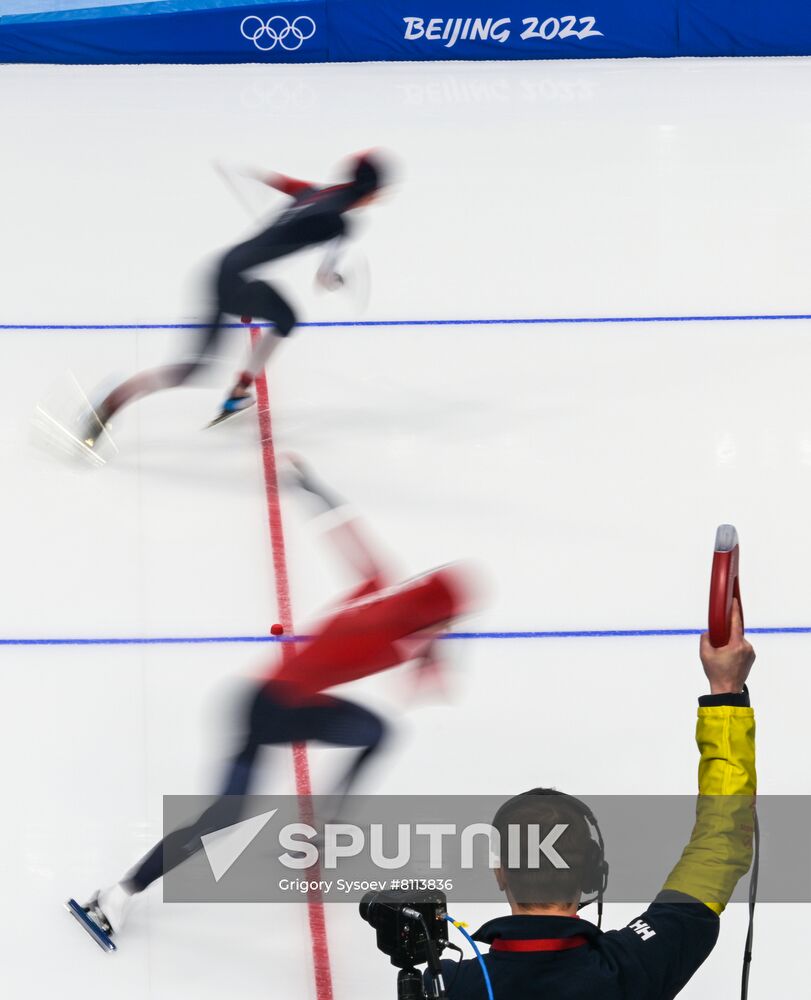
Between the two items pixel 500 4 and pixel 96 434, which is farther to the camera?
pixel 500 4

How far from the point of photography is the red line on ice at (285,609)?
8.09 ft

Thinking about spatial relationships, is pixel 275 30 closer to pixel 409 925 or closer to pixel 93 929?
pixel 93 929

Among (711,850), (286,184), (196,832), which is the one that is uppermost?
(286,184)

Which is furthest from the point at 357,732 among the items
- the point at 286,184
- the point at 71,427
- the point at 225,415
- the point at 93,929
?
the point at 286,184

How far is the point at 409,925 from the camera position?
1.68 m

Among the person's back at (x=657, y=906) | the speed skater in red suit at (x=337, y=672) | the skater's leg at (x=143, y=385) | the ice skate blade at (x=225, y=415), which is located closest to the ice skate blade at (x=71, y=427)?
the skater's leg at (x=143, y=385)

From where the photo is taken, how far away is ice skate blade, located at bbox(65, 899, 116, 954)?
249 cm

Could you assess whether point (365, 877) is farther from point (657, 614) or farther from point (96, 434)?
point (96, 434)

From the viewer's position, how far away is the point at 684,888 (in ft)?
5.12

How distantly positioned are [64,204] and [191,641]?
5.67 ft

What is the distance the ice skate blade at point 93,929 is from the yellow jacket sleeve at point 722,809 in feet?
4.40

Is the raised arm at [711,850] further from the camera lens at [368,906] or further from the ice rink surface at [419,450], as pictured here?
the ice rink surface at [419,450]

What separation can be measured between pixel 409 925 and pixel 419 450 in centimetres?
178

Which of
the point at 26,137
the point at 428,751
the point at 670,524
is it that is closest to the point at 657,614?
the point at 670,524
